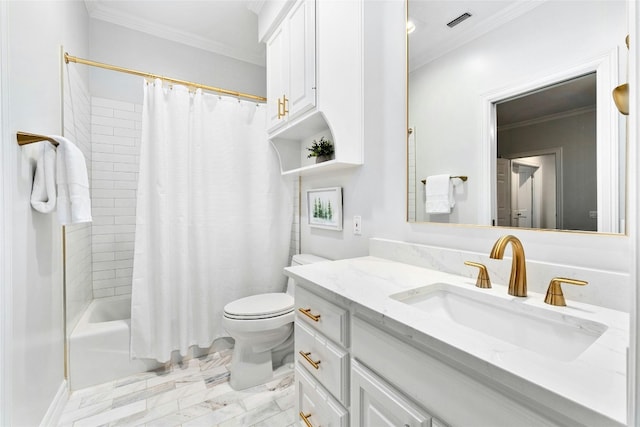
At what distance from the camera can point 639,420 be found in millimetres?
355

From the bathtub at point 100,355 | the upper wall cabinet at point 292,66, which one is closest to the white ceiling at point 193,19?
the upper wall cabinet at point 292,66

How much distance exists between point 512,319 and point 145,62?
3.07 metres

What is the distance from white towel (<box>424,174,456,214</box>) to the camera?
1.26 m

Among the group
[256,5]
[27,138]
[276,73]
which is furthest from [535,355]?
[256,5]

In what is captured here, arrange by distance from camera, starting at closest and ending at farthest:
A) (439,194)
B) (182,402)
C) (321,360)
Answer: (321,360) < (439,194) < (182,402)

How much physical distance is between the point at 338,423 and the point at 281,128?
1696mm

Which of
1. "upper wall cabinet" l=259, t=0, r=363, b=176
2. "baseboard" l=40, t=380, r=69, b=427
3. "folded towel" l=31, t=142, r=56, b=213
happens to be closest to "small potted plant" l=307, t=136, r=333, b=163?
"upper wall cabinet" l=259, t=0, r=363, b=176

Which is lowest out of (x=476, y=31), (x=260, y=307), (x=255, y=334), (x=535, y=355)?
(x=255, y=334)

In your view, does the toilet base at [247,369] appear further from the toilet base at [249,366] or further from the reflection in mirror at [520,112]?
the reflection in mirror at [520,112]

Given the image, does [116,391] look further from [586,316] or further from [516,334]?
[586,316]

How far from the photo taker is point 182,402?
165 centimetres

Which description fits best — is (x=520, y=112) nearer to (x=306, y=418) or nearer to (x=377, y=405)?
(x=377, y=405)

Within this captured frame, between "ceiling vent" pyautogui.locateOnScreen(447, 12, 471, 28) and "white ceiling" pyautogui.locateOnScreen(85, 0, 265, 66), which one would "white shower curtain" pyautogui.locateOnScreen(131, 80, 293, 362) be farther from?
"ceiling vent" pyautogui.locateOnScreen(447, 12, 471, 28)

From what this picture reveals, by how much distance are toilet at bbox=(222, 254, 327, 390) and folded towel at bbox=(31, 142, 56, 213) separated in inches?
40.3
